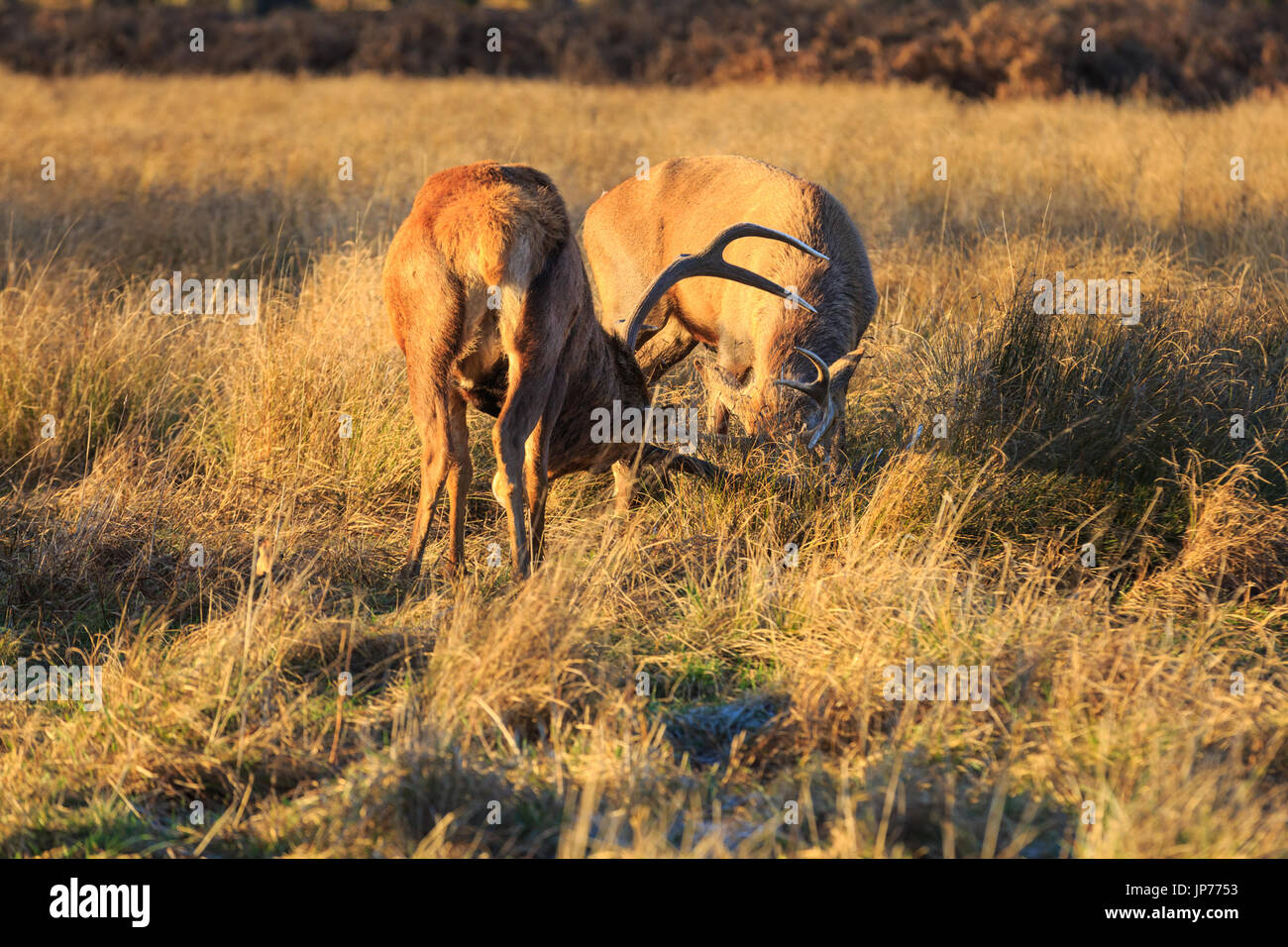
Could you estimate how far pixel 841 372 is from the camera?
17.8 ft

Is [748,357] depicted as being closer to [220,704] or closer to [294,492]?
[294,492]

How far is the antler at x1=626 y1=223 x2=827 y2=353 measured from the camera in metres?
5.26

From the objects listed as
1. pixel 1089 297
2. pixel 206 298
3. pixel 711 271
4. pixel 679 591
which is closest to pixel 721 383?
pixel 711 271

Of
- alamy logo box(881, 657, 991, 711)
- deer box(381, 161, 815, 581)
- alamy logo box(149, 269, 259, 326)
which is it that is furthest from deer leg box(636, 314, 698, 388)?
alamy logo box(881, 657, 991, 711)

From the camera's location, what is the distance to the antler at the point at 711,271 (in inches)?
207

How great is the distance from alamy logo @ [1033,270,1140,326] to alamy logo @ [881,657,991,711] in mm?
2772

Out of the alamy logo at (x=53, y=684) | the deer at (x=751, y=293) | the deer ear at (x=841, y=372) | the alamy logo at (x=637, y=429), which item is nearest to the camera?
the alamy logo at (x=53, y=684)

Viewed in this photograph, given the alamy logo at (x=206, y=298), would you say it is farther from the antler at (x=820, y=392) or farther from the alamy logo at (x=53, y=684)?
the antler at (x=820, y=392)

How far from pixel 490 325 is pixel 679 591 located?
4.60 ft
